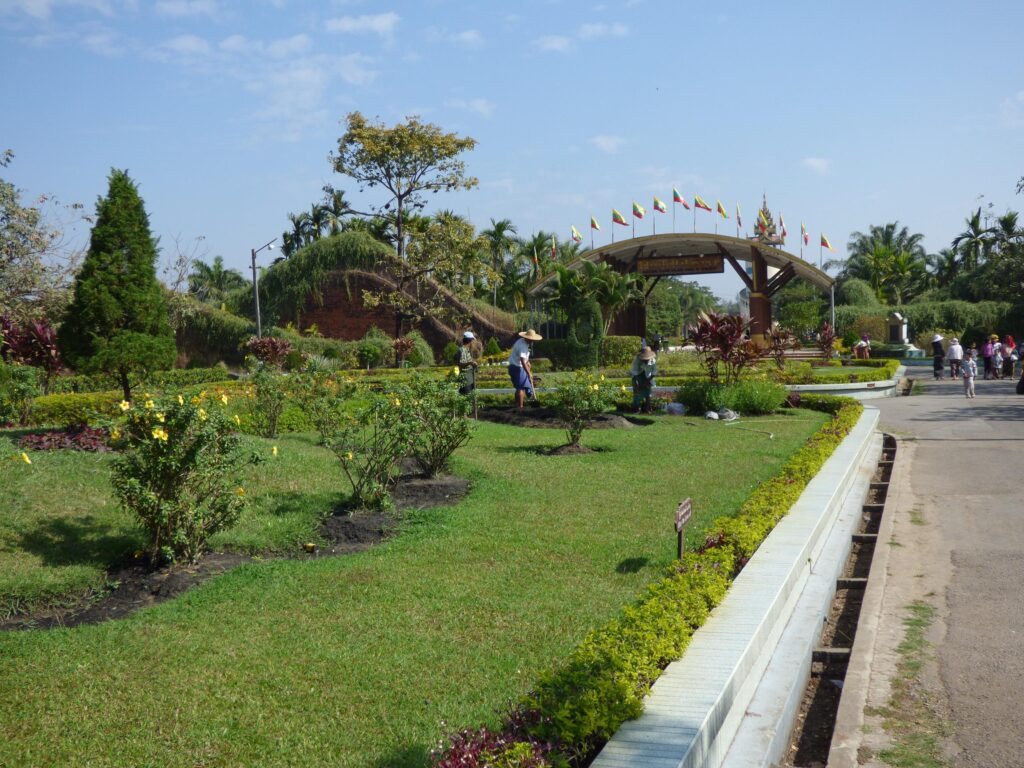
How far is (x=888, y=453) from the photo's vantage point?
14.2 m

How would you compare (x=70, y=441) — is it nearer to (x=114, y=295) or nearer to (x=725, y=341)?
(x=114, y=295)

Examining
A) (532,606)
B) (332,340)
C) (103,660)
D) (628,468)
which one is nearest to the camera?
(103,660)

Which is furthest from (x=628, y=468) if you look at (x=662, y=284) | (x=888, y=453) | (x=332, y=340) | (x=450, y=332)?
(x=662, y=284)

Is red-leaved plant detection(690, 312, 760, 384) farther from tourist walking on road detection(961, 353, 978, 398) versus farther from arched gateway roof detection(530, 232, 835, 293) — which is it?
arched gateway roof detection(530, 232, 835, 293)

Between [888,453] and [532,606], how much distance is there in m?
10.4

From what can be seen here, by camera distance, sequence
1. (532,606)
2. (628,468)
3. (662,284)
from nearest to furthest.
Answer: (532,606)
(628,468)
(662,284)

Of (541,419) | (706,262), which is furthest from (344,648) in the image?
(706,262)

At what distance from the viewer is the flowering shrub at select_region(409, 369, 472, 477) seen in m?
9.20

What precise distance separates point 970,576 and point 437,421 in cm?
495

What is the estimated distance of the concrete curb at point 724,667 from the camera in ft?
11.5

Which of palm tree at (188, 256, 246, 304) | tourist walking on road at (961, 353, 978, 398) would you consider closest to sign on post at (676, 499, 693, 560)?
tourist walking on road at (961, 353, 978, 398)

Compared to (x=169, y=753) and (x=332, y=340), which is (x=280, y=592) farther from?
(x=332, y=340)

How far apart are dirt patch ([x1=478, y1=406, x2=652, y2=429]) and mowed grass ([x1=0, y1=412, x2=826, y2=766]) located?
6692 mm

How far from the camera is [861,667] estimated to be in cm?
533
